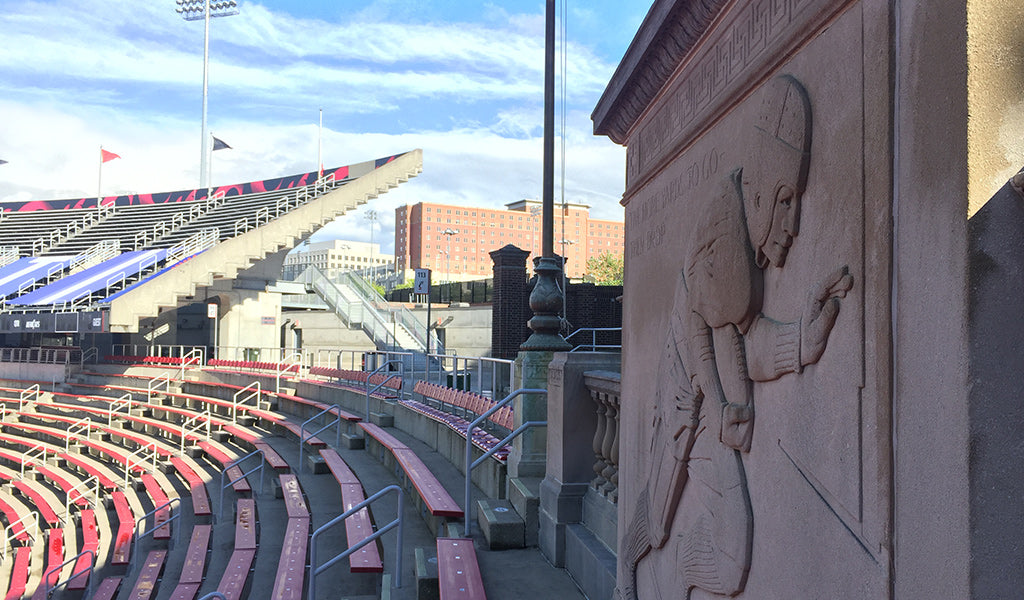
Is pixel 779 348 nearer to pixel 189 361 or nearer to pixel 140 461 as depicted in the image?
pixel 140 461

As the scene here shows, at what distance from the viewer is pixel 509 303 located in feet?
73.7

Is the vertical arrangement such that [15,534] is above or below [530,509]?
below

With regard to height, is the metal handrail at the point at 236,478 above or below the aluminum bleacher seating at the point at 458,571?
below

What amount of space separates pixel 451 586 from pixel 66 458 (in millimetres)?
18221

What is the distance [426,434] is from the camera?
12492 millimetres

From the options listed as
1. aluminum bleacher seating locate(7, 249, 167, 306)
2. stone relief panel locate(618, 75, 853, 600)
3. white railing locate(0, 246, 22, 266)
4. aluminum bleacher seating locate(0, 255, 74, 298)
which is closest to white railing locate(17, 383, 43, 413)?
aluminum bleacher seating locate(7, 249, 167, 306)

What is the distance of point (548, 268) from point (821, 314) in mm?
5655

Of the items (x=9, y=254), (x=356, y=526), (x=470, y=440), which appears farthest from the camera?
(x=9, y=254)

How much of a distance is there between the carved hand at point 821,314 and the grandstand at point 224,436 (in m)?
3.31

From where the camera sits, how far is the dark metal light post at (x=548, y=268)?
25.3 ft

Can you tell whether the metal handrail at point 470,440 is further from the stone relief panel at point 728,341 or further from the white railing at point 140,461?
the white railing at point 140,461

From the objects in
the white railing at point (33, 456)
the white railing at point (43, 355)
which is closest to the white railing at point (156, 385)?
the white railing at point (33, 456)

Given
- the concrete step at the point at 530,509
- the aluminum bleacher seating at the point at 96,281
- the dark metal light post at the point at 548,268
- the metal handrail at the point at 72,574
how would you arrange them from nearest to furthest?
the concrete step at the point at 530,509
the dark metal light post at the point at 548,268
the metal handrail at the point at 72,574
the aluminum bleacher seating at the point at 96,281

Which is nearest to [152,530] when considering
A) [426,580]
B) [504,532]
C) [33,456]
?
[504,532]
